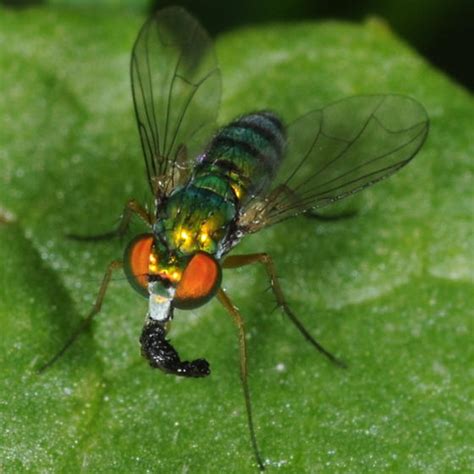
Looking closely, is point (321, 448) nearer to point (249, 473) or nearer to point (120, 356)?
point (249, 473)

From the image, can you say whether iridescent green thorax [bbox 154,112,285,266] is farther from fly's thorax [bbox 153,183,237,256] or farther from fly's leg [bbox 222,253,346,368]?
fly's leg [bbox 222,253,346,368]

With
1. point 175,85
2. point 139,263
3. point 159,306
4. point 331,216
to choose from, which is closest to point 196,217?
point 139,263

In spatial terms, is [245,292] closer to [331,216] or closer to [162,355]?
[331,216]

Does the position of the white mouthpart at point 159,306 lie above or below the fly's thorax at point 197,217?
below

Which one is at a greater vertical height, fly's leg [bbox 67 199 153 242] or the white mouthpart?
the white mouthpart

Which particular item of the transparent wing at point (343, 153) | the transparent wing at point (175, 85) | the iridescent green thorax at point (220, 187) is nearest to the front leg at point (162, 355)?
the iridescent green thorax at point (220, 187)

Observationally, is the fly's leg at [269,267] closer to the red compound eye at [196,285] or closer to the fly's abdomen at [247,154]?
the fly's abdomen at [247,154]

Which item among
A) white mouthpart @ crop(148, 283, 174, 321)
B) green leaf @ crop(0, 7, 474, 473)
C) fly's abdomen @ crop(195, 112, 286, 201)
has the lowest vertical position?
green leaf @ crop(0, 7, 474, 473)

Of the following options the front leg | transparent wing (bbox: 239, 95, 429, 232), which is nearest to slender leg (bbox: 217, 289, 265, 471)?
the front leg
